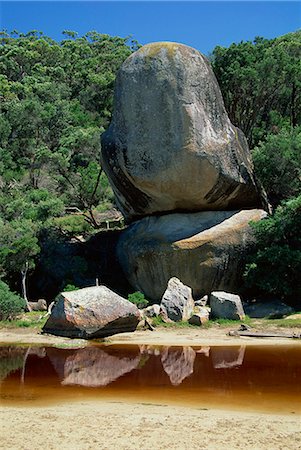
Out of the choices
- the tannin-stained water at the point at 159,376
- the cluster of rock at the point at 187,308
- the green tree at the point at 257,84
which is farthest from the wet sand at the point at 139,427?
the green tree at the point at 257,84

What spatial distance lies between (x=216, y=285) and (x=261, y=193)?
4.81 meters

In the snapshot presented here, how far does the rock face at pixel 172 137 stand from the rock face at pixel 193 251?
27.4 inches

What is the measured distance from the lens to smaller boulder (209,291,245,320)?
58.0 ft

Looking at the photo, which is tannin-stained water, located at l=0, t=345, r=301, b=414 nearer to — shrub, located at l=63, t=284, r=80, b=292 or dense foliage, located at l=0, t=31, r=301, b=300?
shrub, located at l=63, t=284, r=80, b=292

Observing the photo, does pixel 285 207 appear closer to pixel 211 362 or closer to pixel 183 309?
pixel 183 309

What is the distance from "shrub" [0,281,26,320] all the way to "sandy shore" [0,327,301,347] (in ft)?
4.16

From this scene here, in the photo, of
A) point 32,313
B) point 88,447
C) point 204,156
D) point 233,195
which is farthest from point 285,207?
point 88,447

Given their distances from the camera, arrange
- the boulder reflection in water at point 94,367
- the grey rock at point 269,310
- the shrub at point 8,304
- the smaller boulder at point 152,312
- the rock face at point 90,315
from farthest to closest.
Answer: the grey rock at point 269,310 < the shrub at point 8,304 < the smaller boulder at point 152,312 < the rock face at point 90,315 < the boulder reflection in water at point 94,367

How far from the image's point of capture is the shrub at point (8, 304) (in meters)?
18.1

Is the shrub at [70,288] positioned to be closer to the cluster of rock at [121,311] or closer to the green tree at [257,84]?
the cluster of rock at [121,311]

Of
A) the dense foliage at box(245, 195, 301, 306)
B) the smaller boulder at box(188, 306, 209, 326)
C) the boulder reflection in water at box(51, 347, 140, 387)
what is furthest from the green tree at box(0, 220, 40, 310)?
the dense foliage at box(245, 195, 301, 306)

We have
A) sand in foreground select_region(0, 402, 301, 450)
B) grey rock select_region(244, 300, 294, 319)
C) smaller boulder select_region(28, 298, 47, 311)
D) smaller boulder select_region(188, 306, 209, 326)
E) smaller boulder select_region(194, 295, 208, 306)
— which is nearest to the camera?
sand in foreground select_region(0, 402, 301, 450)

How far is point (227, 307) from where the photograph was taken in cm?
1770

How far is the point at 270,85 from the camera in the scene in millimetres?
29047
